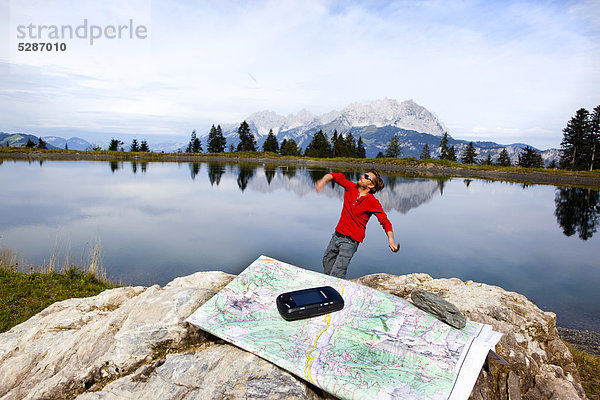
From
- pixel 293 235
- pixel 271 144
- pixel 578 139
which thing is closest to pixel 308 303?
pixel 293 235

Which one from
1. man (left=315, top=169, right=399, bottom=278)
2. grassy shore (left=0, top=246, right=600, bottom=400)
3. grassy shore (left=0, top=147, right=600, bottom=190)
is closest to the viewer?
grassy shore (left=0, top=246, right=600, bottom=400)

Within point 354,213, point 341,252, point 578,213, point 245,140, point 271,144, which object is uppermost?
point 245,140

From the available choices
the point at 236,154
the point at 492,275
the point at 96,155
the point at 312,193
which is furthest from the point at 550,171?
the point at 96,155

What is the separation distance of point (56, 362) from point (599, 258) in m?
18.4

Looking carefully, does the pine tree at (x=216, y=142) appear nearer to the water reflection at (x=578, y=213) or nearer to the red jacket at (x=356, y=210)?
the water reflection at (x=578, y=213)

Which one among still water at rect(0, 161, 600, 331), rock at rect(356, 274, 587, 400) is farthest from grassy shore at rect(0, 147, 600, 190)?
rock at rect(356, 274, 587, 400)

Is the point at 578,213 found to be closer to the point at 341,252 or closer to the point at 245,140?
the point at 341,252

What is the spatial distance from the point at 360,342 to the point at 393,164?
7997 centimetres

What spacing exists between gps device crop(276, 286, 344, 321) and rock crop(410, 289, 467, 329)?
0.80 metres

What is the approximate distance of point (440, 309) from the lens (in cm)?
305

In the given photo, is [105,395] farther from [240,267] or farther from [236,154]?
[236,154]

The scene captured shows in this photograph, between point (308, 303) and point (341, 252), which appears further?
point (341, 252)

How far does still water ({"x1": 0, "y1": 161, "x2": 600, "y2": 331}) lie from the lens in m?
10.1

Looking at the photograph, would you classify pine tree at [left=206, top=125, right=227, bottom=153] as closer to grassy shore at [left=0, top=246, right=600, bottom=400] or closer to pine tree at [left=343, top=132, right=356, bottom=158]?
pine tree at [left=343, top=132, right=356, bottom=158]
